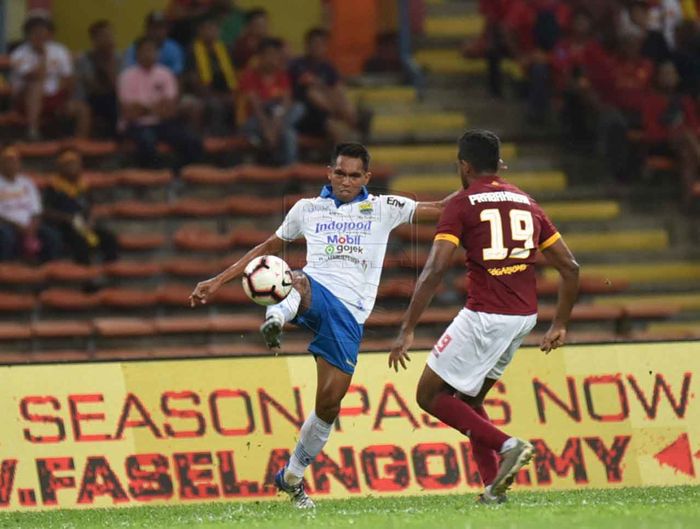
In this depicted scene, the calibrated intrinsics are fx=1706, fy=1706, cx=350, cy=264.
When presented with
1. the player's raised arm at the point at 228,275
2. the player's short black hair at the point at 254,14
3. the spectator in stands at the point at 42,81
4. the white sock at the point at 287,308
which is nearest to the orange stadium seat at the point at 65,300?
the spectator in stands at the point at 42,81

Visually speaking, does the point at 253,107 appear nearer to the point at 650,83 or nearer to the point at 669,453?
the point at 650,83

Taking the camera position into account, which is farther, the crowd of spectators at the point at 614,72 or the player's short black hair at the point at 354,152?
the crowd of spectators at the point at 614,72

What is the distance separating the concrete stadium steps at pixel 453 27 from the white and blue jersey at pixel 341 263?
36.9ft

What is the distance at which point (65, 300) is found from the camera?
1628 cm

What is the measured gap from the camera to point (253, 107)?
17984 mm

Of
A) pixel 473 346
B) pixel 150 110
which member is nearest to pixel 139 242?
pixel 150 110

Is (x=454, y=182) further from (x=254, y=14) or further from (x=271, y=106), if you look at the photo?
(x=254, y=14)

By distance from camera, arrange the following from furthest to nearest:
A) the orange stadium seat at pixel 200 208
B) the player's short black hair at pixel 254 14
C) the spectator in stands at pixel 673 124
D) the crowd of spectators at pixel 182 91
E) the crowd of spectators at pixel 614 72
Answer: the crowd of spectators at pixel 614 72, the player's short black hair at pixel 254 14, the spectator in stands at pixel 673 124, the crowd of spectators at pixel 182 91, the orange stadium seat at pixel 200 208

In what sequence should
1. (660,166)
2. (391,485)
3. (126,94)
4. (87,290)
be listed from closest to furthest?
(391,485)
(87,290)
(126,94)
(660,166)

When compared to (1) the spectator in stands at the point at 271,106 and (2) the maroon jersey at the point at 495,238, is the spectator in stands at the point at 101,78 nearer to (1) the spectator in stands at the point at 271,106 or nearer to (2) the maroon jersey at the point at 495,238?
(1) the spectator in stands at the point at 271,106

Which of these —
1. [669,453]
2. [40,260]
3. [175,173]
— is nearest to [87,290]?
[40,260]

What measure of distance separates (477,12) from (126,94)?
5.58 meters

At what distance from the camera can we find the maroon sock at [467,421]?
9.74m

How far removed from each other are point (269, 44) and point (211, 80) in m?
0.95
